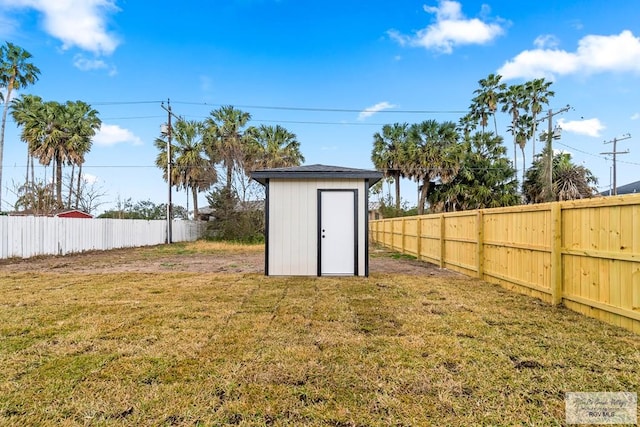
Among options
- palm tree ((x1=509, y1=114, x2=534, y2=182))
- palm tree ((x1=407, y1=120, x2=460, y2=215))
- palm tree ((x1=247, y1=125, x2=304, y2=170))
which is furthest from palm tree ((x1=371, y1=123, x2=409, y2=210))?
palm tree ((x1=509, y1=114, x2=534, y2=182))

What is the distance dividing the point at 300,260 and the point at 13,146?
21.6 metres

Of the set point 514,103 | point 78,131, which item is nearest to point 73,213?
point 78,131

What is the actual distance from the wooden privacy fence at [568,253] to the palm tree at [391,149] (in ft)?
50.7

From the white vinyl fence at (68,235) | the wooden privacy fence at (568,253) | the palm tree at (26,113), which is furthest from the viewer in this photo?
the palm tree at (26,113)

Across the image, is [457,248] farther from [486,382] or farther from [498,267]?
[486,382]

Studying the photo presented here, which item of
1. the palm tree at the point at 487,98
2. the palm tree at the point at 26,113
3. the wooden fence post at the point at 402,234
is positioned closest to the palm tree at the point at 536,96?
the palm tree at the point at 487,98

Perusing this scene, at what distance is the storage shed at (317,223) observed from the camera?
22.4ft

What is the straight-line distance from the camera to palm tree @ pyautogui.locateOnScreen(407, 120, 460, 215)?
850 inches

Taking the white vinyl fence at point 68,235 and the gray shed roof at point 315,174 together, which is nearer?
the gray shed roof at point 315,174

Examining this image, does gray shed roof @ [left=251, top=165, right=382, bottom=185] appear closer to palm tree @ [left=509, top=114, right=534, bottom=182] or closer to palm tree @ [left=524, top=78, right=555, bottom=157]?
palm tree @ [left=509, top=114, right=534, bottom=182]

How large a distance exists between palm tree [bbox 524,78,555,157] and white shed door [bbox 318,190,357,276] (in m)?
24.5

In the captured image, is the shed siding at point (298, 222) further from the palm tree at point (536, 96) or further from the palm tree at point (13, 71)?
the palm tree at point (536, 96)

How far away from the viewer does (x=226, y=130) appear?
20516 mm

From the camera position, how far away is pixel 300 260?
22.7 ft
